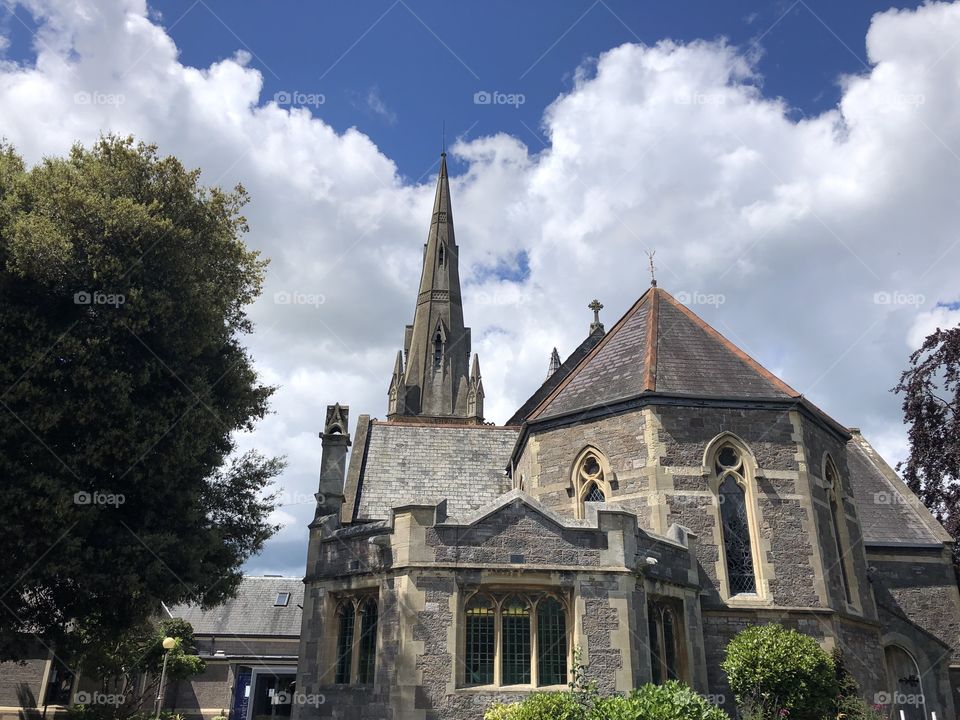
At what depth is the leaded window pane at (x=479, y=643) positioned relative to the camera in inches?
488

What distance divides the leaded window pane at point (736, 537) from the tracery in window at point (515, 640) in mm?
4865

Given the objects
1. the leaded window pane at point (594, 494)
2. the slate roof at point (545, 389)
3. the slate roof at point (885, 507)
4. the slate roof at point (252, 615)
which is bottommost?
the slate roof at point (252, 615)

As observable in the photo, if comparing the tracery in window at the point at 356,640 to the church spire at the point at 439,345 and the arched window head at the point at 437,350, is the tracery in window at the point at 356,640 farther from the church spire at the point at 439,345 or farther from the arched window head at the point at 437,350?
the arched window head at the point at 437,350

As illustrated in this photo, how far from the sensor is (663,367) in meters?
17.5

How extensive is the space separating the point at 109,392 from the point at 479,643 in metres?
7.81

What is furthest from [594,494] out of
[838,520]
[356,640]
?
[356,640]

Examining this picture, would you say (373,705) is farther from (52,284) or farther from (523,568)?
(52,284)

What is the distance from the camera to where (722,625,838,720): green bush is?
12906mm

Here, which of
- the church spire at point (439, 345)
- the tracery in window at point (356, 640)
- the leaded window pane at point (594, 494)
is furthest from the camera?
the church spire at point (439, 345)

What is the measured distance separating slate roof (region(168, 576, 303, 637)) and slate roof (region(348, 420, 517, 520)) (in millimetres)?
17093

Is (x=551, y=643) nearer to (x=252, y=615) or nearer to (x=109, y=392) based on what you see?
(x=109, y=392)

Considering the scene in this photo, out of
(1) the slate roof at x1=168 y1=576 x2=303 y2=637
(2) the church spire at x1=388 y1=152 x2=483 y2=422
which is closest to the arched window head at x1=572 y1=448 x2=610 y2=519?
(1) the slate roof at x1=168 y1=576 x2=303 y2=637

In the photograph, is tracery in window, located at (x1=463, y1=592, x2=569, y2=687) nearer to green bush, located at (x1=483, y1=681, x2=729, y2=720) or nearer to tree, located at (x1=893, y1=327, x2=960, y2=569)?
green bush, located at (x1=483, y1=681, x2=729, y2=720)

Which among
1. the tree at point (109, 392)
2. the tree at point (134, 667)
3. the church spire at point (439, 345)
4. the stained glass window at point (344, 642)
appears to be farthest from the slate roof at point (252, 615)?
the stained glass window at point (344, 642)
